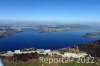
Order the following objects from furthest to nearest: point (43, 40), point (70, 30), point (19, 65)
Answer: point (70, 30)
point (43, 40)
point (19, 65)

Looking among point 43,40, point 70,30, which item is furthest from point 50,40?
point 70,30

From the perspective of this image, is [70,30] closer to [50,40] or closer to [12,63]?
[50,40]

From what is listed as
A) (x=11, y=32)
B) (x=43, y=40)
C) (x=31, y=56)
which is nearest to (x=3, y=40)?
(x=11, y=32)

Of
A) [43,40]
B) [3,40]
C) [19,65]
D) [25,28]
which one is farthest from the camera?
[25,28]

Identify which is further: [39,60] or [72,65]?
[39,60]

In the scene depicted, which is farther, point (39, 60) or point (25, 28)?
point (25, 28)

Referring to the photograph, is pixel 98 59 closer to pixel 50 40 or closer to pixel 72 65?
pixel 72 65
